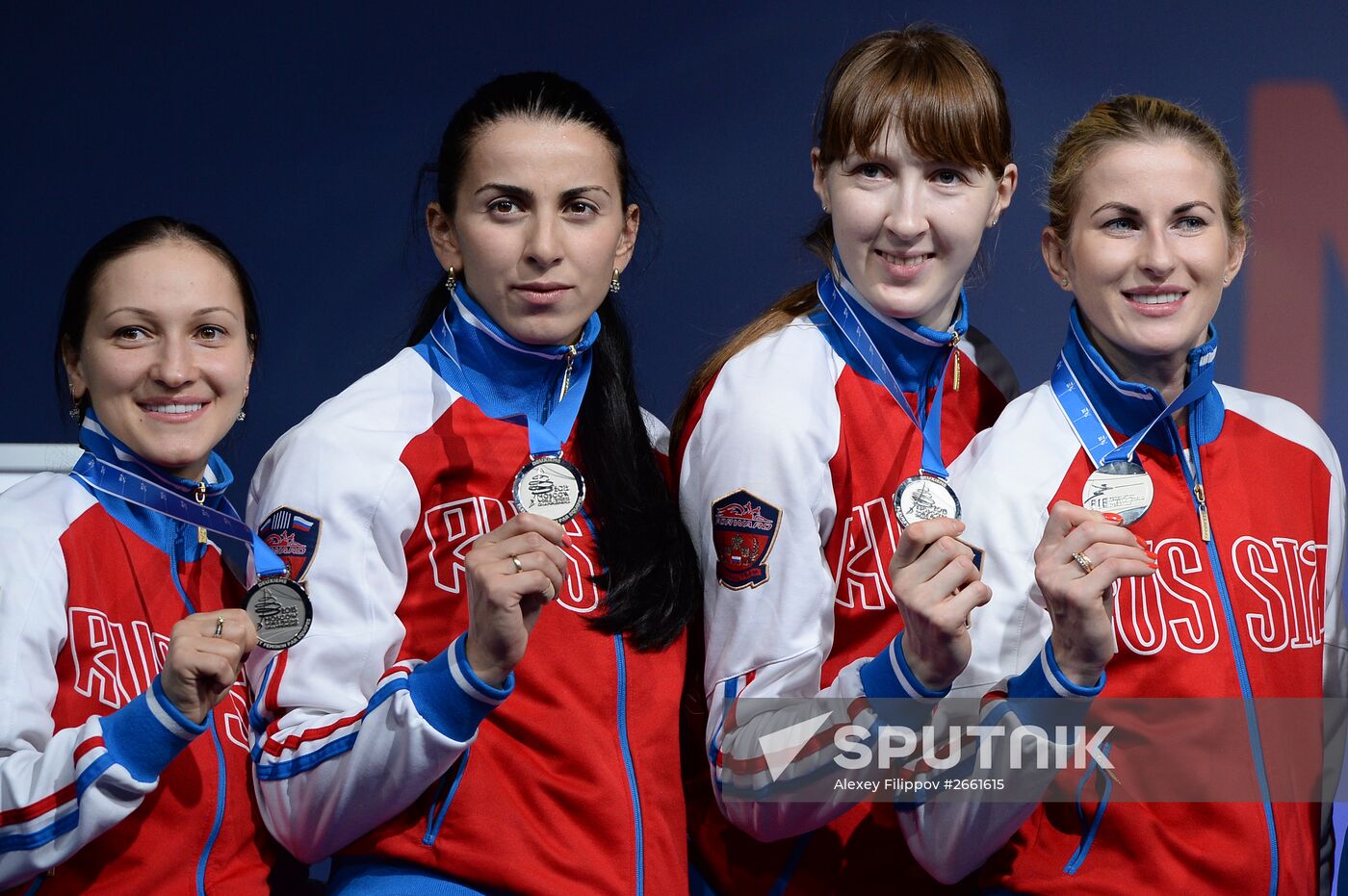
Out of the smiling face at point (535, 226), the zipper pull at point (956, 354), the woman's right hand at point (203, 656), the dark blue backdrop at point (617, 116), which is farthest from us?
the dark blue backdrop at point (617, 116)

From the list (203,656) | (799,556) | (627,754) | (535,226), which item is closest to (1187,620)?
(799,556)

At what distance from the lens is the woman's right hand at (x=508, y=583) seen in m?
1.62

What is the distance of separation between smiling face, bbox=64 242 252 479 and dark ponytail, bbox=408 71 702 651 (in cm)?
30

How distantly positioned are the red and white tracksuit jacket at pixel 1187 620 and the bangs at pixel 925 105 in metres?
0.30

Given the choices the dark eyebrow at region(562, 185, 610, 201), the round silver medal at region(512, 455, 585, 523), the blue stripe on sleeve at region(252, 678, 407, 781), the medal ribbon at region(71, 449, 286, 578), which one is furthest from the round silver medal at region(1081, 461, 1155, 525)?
the medal ribbon at region(71, 449, 286, 578)

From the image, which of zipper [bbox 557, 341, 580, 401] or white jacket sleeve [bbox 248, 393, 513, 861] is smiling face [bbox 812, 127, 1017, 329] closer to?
zipper [bbox 557, 341, 580, 401]

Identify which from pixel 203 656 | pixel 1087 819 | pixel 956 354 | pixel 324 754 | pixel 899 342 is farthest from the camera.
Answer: pixel 956 354

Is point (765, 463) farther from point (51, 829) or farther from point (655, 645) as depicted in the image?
point (51, 829)

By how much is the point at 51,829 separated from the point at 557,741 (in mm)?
571

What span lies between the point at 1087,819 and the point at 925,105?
0.94 metres

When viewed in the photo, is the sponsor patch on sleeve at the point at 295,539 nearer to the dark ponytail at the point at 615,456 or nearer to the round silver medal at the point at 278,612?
the round silver medal at the point at 278,612

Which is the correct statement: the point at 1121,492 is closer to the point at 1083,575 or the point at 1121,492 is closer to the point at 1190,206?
the point at 1083,575

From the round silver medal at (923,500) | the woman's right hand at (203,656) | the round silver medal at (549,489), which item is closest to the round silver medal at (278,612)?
the woman's right hand at (203,656)

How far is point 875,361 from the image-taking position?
2.01m
